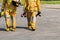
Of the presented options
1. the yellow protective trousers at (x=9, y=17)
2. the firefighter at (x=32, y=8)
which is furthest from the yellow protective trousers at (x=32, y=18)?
the yellow protective trousers at (x=9, y=17)

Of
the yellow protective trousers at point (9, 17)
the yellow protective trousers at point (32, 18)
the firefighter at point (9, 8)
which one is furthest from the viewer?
the yellow protective trousers at point (32, 18)

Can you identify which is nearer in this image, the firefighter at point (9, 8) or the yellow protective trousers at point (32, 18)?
the firefighter at point (9, 8)

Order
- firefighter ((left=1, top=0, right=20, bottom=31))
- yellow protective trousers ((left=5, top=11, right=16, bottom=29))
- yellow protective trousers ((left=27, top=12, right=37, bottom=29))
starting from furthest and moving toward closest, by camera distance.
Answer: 1. yellow protective trousers ((left=27, top=12, right=37, bottom=29))
2. yellow protective trousers ((left=5, top=11, right=16, bottom=29))
3. firefighter ((left=1, top=0, right=20, bottom=31))

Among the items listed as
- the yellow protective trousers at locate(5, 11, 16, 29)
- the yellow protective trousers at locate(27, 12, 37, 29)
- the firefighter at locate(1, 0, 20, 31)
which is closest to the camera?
the firefighter at locate(1, 0, 20, 31)

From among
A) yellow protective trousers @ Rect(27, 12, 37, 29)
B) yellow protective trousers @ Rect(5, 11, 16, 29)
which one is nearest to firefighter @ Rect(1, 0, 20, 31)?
yellow protective trousers @ Rect(5, 11, 16, 29)

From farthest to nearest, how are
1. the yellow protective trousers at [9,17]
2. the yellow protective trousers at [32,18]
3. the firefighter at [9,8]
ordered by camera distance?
1. the yellow protective trousers at [32,18]
2. the yellow protective trousers at [9,17]
3. the firefighter at [9,8]

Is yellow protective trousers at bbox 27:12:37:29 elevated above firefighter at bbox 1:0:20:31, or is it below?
below

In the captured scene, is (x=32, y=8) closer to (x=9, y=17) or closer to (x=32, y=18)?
(x=32, y=18)

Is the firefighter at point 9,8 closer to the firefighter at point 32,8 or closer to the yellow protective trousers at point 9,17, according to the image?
the yellow protective trousers at point 9,17

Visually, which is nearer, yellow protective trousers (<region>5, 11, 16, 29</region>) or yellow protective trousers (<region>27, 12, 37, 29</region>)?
yellow protective trousers (<region>5, 11, 16, 29</region>)

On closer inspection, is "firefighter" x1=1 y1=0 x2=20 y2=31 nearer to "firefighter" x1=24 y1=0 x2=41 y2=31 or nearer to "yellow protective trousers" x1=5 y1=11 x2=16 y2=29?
"yellow protective trousers" x1=5 y1=11 x2=16 y2=29

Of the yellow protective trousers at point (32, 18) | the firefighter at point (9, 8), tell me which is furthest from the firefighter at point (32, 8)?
the firefighter at point (9, 8)

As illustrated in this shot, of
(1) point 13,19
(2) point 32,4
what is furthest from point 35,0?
(1) point 13,19

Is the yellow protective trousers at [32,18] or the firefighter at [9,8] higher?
the firefighter at [9,8]
